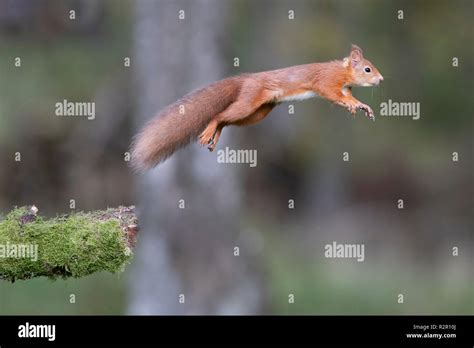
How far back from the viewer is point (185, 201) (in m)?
9.25

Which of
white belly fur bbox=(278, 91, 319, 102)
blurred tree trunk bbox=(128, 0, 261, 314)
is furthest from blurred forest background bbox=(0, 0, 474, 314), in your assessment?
white belly fur bbox=(278, 91, 319, 102)

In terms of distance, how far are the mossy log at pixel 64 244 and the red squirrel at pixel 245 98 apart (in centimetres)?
49

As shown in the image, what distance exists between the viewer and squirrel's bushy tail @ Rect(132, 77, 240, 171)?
4.81 m

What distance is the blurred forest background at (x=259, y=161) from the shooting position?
382 inches

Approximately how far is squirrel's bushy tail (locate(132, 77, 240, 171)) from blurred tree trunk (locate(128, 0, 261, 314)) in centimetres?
414

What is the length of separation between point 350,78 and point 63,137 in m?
8.30

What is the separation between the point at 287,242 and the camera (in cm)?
1261

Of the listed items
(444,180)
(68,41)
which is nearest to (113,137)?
(68,41)

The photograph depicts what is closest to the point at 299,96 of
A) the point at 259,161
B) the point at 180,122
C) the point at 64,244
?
the point at 180,122

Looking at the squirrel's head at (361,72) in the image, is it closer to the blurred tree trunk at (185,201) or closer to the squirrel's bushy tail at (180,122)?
the squirrel's bushy tail at (180,122)

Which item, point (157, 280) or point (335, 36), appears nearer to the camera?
point (157, 280)

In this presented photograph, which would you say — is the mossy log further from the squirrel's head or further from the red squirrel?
the squirrel's head

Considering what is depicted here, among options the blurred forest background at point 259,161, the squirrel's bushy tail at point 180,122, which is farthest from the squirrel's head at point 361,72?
the blurred forest background at point 259,161

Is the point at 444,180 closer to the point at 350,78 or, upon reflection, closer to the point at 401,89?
the point at 401,89
